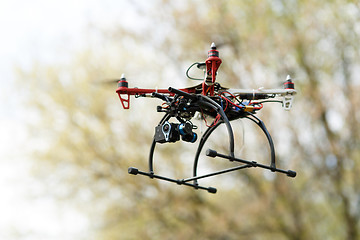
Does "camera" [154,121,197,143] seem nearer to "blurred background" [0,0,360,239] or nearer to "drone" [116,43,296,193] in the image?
"drone" [116,43,296,193]

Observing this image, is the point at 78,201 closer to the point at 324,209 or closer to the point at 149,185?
the point at 149,185

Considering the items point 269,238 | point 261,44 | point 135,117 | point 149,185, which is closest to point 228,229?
point 269,238

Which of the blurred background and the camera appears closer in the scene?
the camera

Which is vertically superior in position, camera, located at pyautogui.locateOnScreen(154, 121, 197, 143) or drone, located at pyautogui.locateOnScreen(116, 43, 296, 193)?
drone, located at pyautogui.locateOnScreen(116, 43, 296, 193)

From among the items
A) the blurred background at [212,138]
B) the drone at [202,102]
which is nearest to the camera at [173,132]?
the drone at [202,102]

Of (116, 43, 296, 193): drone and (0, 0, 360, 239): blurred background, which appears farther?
(0, 0, 360, 239): blurred background

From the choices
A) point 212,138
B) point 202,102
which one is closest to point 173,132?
point 202,102

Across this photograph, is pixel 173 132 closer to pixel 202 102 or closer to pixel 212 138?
pixel 202 102

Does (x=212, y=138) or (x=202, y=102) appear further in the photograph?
(x=212, y=138)

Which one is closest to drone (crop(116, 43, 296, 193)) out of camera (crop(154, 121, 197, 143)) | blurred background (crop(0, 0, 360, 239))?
camera (crop(154, 121, 197, 143))

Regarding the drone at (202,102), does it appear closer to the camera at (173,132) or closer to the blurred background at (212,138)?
the camera at (173,132)

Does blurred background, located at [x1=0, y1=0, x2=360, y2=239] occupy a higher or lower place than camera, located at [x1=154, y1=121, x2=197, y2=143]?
higher

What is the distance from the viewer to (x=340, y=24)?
42.2ft

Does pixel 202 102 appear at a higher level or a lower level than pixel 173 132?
higher
